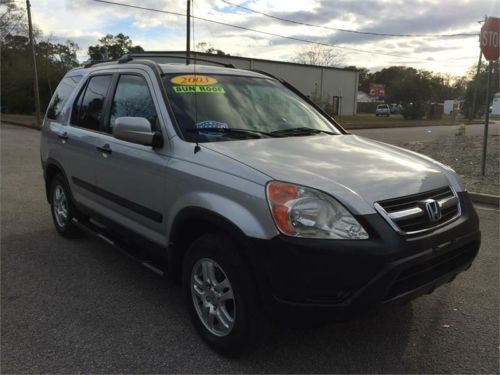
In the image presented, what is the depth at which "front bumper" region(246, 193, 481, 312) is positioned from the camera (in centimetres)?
242

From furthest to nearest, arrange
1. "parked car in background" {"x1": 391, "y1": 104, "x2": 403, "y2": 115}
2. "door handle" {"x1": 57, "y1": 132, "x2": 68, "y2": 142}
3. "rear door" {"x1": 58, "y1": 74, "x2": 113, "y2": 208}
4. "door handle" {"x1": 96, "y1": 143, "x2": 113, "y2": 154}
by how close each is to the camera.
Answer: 1. "parked car in background" {"x1": 391, "y1": 104, "x2": 403, "y2": 115}
2. "door handle" {"x1": 57, "y1": 132, "x2": 68, "y2": 142}
3. "rear door" {"x1": 58, "y1": 74, "x2": 113, "y2": 208}
4. "door handle" {"x1": 96, "y1": 143, "x2": 113, "y2": 154}

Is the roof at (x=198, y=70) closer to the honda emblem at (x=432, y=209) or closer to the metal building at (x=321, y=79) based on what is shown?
the honda emblem at (x=432, y=209)

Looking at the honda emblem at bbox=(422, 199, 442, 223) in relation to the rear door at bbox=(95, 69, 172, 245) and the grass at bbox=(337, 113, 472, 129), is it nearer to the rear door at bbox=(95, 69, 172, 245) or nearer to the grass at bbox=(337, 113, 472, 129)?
the rear door at bbox=(95, 69, 172, 245)

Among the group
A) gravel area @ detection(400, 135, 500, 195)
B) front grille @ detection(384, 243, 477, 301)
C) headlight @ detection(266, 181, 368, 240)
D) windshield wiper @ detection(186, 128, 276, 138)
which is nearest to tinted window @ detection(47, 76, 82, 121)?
windshield wiper @ detection(186, 128, 276, 138)

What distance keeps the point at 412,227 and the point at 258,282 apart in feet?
3.01

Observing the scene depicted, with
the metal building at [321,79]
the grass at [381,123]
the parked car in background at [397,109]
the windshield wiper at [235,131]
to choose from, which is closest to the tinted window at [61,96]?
the windshield wiper at [235,131]

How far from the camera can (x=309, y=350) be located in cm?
302

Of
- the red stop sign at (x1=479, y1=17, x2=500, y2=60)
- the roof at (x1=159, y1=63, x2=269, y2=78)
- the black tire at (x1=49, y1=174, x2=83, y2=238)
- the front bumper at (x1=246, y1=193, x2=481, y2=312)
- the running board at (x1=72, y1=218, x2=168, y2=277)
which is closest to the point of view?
the front bumper at (x1=246, y1=193, x2=481, y2=312)

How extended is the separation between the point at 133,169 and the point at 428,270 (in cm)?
225

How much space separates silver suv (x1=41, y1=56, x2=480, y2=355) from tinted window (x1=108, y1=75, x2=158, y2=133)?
0.01 meters

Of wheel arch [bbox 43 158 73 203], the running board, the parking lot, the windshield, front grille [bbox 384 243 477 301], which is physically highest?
the windshield

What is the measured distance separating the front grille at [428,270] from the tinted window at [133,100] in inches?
79.1

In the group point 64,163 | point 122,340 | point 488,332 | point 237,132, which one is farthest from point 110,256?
point 488,332

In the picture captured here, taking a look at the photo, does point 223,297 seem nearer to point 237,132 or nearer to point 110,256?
point 237,132
